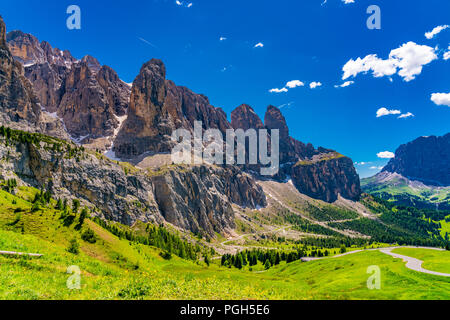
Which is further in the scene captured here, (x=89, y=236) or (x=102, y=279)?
(x=89, y=236)

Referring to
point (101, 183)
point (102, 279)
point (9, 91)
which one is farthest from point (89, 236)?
point (9, 91)

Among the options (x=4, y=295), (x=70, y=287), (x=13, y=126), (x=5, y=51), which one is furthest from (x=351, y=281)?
(x=5, y=51)

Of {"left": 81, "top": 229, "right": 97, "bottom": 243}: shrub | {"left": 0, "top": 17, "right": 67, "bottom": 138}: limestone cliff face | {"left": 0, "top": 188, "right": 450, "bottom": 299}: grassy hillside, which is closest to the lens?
{"left": 0, "top": 188, "right": 450, "bottom": 299}: grassy hillside

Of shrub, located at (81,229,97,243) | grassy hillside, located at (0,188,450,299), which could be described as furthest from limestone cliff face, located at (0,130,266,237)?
grassy hillside, located at (0,188,450,299)

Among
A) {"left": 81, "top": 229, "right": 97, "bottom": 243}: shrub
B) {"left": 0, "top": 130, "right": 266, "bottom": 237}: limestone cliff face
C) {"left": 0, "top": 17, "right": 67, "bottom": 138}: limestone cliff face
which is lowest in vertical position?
{"left": 81, "top": 229, "right": 97, "bottom": 243}: shrub

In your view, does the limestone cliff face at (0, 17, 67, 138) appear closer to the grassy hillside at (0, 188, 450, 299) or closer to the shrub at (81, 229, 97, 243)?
the shrub at (81, 229, 97, 243)

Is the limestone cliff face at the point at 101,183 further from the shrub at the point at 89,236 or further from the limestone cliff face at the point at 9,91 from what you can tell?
the limestone cliff face at the point at 9,91

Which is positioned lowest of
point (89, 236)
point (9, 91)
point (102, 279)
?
point (102, 279)

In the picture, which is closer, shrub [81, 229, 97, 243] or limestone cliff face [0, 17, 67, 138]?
shrub [81, 229, 97, 243]

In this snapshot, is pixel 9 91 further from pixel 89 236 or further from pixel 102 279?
pixel 102 279

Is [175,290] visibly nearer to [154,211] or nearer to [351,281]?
[351,281]

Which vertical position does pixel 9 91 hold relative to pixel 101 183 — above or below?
above

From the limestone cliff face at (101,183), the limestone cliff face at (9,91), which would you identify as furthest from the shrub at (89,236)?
the limestone cliff face at (9,91)
